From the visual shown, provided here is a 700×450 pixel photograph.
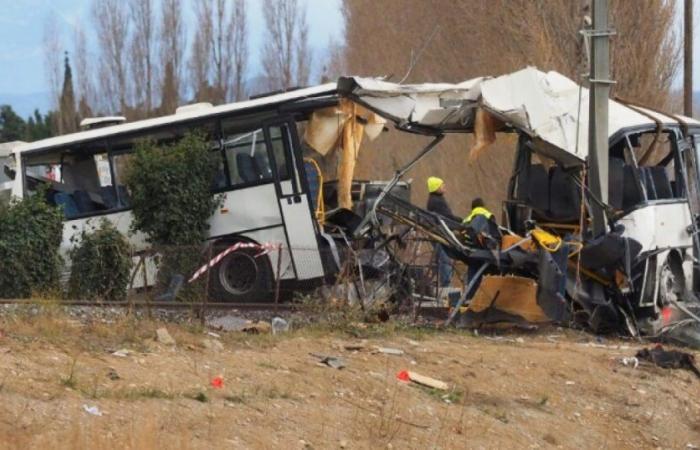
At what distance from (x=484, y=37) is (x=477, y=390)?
834 inches

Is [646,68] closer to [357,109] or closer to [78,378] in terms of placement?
[357,109]

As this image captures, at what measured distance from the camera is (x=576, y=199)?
12.8 m

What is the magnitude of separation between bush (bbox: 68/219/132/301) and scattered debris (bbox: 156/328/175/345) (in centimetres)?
339

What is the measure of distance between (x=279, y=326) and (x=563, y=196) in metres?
4.15

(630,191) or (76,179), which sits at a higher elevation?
(76,179)

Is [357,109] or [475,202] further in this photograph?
[475,202]

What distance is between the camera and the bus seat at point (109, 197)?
15.4 metres

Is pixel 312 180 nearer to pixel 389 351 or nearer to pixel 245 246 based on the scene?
pixel 245 246

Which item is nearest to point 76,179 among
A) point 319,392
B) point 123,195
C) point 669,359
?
point 123,195

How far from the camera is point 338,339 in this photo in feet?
34.8

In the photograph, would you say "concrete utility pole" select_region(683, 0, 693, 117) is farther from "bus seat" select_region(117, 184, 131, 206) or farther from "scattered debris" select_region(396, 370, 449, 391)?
"scattered debris" select_region(396, 370, 449, 391)

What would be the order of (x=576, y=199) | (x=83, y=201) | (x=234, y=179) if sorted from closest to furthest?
(x=576, y=199) → (x=234, y=179) → (x=83, y=201)

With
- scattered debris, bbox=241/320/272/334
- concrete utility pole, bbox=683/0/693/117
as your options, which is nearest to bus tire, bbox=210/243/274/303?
scattered debris, bbox=241/320/272/334

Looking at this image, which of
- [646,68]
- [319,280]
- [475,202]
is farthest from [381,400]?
[646,68]
